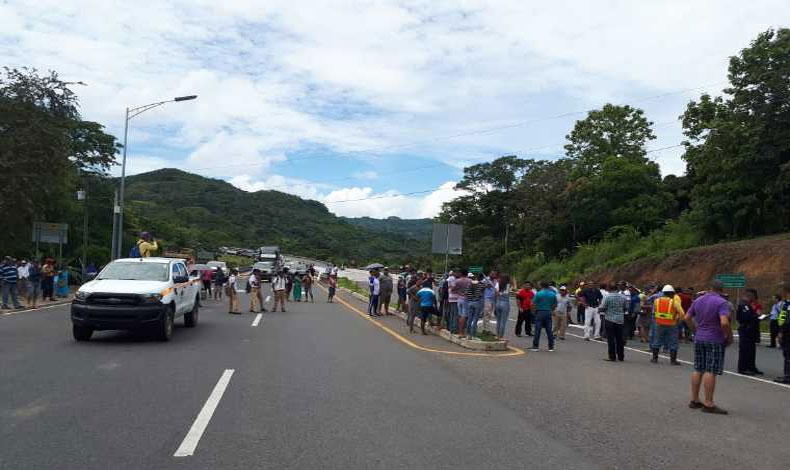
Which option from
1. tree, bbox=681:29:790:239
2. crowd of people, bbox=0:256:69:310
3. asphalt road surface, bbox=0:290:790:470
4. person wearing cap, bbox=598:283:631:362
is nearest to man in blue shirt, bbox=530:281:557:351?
asphalt road surface, bbox=0:290:790:470

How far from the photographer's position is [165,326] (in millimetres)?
14078

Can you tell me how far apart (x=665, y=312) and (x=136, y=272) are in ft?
38.2

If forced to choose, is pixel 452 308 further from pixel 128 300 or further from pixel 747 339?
pixel 128 300

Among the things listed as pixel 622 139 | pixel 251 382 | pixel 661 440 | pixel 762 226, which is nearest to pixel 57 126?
pixel 251 382

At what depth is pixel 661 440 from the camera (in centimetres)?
727

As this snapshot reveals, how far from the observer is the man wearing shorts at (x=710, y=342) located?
8938 mm

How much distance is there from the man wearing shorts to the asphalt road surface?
31 centimetres

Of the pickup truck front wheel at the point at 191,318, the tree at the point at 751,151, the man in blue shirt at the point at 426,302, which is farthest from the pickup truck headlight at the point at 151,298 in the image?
the tree at the point at 751,151

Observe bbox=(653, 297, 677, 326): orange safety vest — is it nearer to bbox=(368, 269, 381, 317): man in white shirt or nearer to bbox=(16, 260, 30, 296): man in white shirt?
bbox=(368, 269, 381, 317): man in white shirt

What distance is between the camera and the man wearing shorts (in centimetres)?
894

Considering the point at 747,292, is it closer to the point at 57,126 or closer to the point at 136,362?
the point at 136,362

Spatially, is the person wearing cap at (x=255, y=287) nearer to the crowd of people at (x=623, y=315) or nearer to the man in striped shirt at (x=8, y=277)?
the crowd of people at (x=623, y=315)

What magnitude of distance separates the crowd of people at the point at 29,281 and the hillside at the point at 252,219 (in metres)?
62.5

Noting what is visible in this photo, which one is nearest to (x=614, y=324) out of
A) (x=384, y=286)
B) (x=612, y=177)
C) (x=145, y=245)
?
(x=384, y=286)
